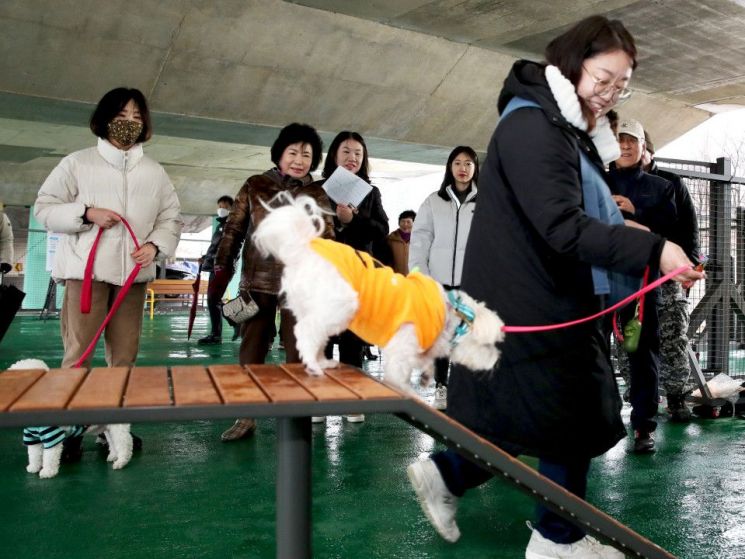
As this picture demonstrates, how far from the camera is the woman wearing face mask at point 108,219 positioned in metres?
3.17

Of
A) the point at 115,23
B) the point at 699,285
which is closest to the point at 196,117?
the point at 115,23

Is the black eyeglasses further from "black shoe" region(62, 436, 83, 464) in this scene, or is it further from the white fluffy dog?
"black shoe" region(62, 436, 83, 464)

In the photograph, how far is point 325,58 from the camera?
7379 mm

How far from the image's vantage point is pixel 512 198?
1.88m

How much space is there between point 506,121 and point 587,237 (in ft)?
1.32

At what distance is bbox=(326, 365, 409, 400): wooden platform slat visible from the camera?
4.85 feet

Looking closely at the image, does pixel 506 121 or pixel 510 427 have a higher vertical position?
pixel 506 121

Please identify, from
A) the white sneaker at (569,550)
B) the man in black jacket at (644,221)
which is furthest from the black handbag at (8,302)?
→ the man in black jacket at (644,221)

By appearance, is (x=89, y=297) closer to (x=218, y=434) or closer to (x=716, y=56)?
(x=218, y=434)

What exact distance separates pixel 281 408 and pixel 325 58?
21.4 ft

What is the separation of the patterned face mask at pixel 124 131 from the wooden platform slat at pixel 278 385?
1.79 m

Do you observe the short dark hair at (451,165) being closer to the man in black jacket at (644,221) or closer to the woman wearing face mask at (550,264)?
the man in black jacket at (644,221)

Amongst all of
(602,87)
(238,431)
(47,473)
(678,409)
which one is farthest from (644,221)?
(47,473)

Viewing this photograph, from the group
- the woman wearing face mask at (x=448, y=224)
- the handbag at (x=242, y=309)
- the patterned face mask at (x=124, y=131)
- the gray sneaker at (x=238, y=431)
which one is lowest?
the gray sneaker at (x=238, y=431)
